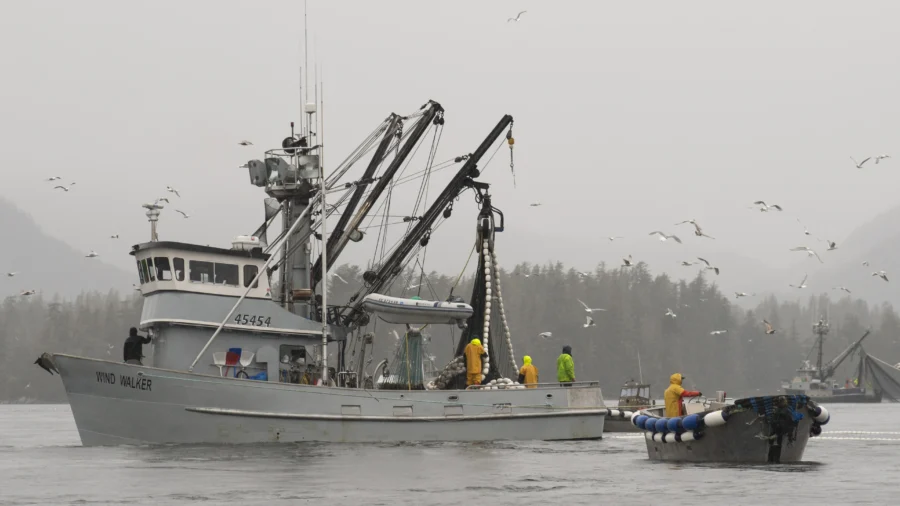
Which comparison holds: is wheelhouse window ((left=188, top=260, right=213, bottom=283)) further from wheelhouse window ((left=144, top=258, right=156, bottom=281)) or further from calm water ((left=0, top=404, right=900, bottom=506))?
calm water ((left=0, top=404, right=900, bottom=506))

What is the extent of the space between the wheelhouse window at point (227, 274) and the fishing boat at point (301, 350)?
1.3 inches

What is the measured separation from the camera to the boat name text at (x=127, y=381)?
2978 cm

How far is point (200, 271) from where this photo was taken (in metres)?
31.2

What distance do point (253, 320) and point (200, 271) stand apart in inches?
66.2

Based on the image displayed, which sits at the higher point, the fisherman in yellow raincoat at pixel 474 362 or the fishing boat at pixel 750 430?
the fisherman in yellow raincoat at pixel 474 362

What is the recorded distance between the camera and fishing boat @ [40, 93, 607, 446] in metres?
30.0

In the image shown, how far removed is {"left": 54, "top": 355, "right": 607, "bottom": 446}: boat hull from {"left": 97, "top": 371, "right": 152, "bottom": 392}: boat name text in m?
0.02

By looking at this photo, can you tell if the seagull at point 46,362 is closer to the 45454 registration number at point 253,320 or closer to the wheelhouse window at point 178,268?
the wheelhouse window at point 178,268

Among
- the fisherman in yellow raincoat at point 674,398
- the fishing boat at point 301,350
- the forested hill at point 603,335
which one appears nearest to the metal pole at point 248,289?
the fishing boat at point 301,350

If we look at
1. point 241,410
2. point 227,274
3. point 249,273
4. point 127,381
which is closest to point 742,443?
point 241,410

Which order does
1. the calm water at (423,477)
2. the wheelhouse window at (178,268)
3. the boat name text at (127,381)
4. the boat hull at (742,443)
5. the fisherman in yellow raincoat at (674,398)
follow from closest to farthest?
the calm water at (423,477) < the boat hull at (742,443) < the fisherman in yellow raincoat at (674,398) < the boat name text at (127,381) < the wheelhouse window at (178,268)

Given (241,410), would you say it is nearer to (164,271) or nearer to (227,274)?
(227,274)

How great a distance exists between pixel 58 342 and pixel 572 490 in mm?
141585

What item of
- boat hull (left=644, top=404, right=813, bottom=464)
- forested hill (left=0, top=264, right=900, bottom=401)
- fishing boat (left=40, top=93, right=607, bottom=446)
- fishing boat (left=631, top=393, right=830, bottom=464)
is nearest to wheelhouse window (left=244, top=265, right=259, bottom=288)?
fishing boat (left=40, top=93, right=607, bottom=446)
